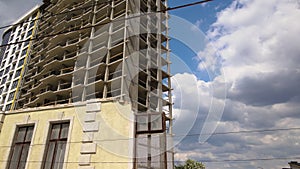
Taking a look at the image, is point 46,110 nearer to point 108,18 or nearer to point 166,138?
point 166,138

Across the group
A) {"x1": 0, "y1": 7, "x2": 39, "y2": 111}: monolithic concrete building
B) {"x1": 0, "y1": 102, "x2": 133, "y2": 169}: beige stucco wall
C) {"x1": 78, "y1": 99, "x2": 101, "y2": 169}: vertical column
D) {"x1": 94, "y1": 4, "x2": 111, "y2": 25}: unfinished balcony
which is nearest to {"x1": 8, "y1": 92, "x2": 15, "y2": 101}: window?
{"x1": 0, "y1": 7, "x2": 39, "y2": 111}: monolithic concrete building

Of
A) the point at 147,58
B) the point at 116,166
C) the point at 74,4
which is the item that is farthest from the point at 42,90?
the point at 116,166

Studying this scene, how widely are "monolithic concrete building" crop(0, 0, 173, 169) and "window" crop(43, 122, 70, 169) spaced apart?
0.04 meters

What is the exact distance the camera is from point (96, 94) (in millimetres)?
27828

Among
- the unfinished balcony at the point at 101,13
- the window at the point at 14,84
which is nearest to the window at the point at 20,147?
the unfinished balcony at the point at 101,13

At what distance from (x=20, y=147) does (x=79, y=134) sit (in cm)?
303

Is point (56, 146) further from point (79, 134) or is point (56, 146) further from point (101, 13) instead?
point (101, 13)

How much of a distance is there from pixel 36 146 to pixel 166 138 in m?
5.04

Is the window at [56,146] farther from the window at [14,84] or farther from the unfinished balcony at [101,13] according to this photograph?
the window at [14,84]

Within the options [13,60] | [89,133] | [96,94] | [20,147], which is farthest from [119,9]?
[13,60]

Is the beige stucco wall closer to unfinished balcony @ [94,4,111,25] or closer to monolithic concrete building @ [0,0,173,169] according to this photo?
monolithic concrete building @ [0,0,173,169]

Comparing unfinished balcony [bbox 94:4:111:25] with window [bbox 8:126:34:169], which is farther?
unfinished balcony [bbox 94:4:111:25]

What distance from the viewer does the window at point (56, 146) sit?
8016 mm

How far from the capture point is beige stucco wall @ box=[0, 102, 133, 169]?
699 centimetres
